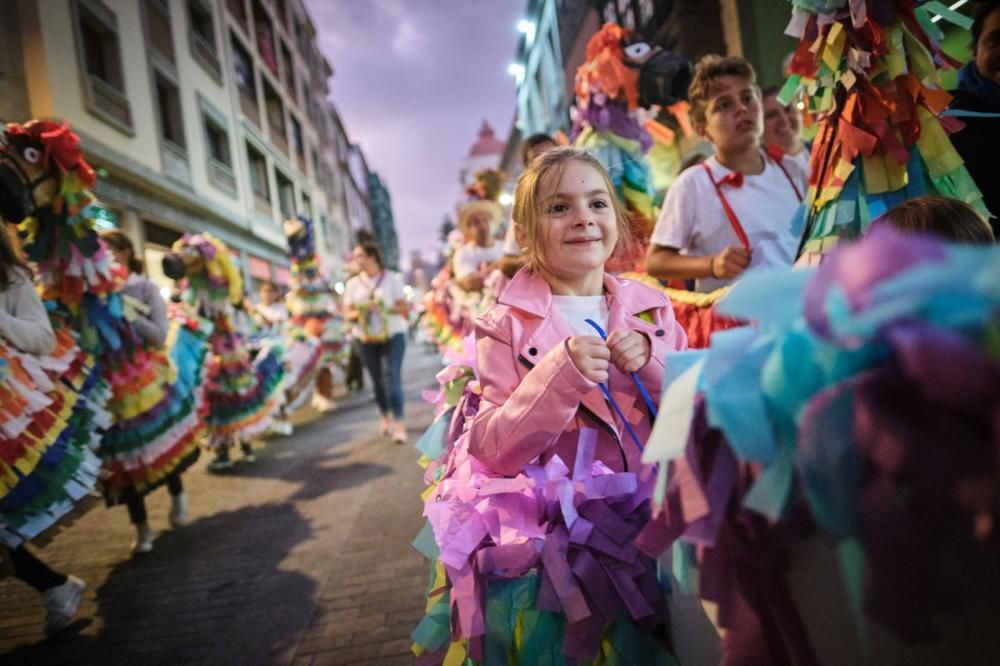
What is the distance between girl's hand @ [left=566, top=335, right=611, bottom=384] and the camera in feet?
3.61

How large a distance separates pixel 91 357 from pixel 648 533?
3.10 meters

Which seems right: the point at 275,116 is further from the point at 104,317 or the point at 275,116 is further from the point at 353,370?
the point at 104,317

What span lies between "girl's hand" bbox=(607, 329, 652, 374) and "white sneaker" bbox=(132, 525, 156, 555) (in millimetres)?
3171

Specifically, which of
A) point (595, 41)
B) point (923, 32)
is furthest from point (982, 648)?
point (595, 41)

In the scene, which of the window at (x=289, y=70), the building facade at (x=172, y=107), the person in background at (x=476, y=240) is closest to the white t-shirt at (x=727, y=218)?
the person in background at (x=476, y=240)

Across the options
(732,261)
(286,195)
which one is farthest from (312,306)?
(286,195)

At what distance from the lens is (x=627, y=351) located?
118 centimetres

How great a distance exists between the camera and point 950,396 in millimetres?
471

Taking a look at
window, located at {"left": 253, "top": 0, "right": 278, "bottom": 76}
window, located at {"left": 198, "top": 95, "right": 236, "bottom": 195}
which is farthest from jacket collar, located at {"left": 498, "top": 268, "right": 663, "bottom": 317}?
window, located at {"left": 253, "top": 0, "right": 278, "bottom": 76}

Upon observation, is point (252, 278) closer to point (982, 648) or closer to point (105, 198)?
point (105, 198)

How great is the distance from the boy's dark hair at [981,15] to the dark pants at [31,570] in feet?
13.8

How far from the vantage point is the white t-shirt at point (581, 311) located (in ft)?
4.56

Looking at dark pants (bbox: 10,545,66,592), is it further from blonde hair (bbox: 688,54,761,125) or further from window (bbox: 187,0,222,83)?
window (bbox: 187,0,222,83)

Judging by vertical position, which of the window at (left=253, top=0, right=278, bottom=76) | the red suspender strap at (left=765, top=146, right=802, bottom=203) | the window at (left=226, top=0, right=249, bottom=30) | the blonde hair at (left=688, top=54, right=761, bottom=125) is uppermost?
the window at (left=253, top=0, right=278, bottom=76)
